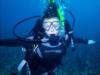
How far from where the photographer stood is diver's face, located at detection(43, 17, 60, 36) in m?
5.60

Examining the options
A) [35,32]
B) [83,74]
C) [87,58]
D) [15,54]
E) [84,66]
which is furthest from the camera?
[15,54]

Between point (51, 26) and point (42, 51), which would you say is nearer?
point (51, 26)

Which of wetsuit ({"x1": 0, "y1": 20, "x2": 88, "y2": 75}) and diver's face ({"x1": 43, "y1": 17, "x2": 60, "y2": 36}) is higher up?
diver's face ({"x1": 43, "y1": 17, "x2": 60, "y2": 36})

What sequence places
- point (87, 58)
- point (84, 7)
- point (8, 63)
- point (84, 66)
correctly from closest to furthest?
point (84, 66), point (8, 63), point (87, 58), point (84, 7)

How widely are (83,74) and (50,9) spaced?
5392 millimetres

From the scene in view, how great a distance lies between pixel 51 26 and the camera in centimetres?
562

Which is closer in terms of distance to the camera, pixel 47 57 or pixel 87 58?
pixel 47 57

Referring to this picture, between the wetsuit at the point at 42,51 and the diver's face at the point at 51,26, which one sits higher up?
the diver's face at the point at 51,26

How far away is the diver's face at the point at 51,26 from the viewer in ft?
18.4

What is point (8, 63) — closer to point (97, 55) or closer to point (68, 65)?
point (68, 65)

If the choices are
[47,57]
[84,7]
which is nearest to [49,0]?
[47,57]

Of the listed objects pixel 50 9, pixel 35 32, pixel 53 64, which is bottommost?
pixel 53 64

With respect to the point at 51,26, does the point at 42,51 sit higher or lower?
lower

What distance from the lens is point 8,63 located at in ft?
41.8
